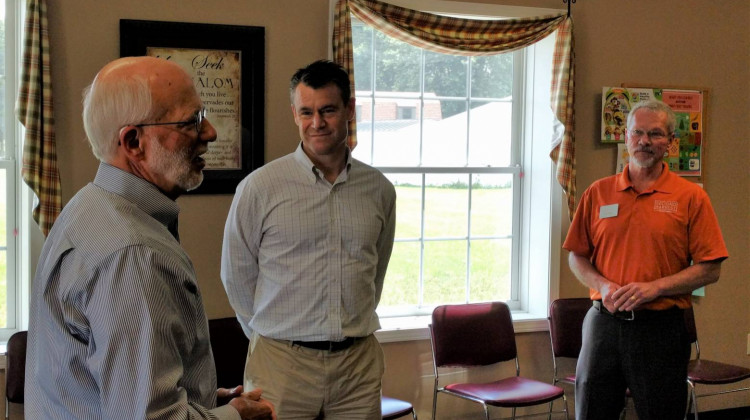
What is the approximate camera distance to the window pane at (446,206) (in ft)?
15.2

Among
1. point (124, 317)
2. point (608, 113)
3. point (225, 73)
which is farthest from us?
point (608, 113)

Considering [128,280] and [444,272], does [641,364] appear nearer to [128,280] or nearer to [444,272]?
[444,272]

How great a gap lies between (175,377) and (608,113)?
3818 mm

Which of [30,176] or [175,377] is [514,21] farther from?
[175,377]

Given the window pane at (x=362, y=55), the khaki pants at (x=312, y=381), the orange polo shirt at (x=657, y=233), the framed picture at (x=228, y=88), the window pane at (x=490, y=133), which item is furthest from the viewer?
the window pane at (x=490, y=133)

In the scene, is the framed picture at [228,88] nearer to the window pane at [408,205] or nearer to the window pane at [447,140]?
the window pane at [408,205]

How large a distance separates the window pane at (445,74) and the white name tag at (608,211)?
1360mm

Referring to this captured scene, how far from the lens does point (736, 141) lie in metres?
5.17

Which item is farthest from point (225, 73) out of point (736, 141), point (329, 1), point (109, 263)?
point (736, 141)

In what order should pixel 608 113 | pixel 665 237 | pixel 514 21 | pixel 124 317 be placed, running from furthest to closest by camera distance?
pixel 608 113 → pixel 514 21 → pixel 665 237 → pixel 124 317

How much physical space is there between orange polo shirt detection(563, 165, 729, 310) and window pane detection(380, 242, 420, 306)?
129 cm

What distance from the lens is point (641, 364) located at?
11.1ft

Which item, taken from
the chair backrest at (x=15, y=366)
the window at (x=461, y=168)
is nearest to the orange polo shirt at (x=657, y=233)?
the window at (x=461, y=168)

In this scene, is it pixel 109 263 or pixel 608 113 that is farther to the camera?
pixel 608 113
